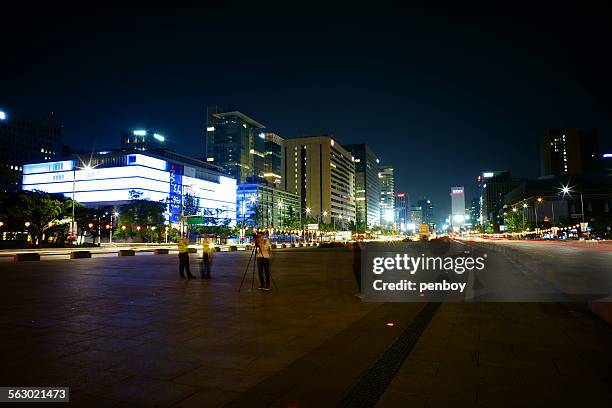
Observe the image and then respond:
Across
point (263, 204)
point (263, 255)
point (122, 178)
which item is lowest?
point (263, 255)

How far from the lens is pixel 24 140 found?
176625 millimetres

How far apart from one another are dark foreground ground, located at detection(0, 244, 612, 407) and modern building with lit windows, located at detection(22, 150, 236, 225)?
4046 inches

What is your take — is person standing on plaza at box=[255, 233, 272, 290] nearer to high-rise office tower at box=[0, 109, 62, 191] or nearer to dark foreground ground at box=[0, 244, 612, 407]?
dark foreground ground at box=[0, 244, 612, 407]

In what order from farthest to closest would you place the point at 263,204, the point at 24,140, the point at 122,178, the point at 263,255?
the point at 263,204
the point at 24,140
the point at 122,178
the point at 263,255

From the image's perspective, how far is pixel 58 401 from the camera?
4.66 m

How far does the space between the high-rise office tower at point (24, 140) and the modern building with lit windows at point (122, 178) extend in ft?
128

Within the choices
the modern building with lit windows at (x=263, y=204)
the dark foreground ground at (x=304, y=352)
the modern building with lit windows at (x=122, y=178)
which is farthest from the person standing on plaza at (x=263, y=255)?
the modern building with lit windows at (x=263, y=204)

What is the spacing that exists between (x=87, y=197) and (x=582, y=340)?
12760 centimetres

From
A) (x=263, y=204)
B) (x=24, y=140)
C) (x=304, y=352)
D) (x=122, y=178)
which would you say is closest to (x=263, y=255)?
(x=304, y=352)

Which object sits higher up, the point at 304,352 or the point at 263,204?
the point at 263,204

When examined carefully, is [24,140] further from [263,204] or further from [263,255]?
[263,255]

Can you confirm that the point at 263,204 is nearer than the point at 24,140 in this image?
No

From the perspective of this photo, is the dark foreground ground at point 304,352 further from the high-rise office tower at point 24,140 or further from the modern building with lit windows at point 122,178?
the high-rise office tower at point 24,140

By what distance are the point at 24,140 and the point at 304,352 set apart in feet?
682
